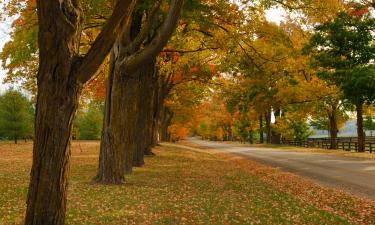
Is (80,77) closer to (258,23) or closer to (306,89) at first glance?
(258,23)

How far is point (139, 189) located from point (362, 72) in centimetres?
1907

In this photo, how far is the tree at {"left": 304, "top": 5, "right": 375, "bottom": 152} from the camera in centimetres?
2863

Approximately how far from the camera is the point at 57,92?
6.71 m

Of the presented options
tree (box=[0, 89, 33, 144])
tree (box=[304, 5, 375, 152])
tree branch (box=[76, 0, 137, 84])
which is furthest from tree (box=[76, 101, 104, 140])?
tree branch (box=[76, 0, 137, 84])

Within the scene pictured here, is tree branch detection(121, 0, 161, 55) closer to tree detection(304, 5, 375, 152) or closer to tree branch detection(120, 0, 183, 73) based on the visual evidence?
tree branch detection(120, 0, 183, 73)

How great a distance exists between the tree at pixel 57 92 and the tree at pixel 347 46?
78.5 ft

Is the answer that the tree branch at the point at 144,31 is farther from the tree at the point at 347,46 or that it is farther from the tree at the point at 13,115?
the tree at the point at 13,115

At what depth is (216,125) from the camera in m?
102

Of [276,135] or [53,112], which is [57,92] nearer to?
[53,112]

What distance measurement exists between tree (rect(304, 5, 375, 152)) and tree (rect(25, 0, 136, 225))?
2392cm

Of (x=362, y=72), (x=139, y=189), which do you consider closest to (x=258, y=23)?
(x=139, y=189)

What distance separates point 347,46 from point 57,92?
88.4 feet

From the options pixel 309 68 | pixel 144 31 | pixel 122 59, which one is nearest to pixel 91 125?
pixel 309 68

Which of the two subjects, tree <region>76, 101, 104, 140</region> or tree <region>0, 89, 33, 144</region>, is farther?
tree <region>76, 101, 104, 140</region>
